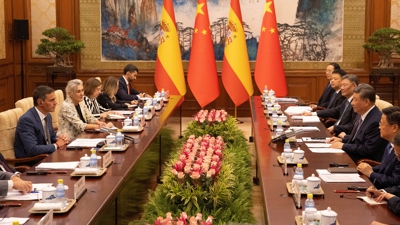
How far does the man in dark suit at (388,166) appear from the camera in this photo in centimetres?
428

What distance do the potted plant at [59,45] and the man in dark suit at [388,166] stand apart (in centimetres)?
720

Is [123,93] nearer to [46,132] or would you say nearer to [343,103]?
[343,103]

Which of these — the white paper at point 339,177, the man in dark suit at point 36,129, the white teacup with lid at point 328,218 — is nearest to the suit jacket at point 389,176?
the white paper at point 339,177

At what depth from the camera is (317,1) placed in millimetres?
11641

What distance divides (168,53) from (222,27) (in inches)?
51.7

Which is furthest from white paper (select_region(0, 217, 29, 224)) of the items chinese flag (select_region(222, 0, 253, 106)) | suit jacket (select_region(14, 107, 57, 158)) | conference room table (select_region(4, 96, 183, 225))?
chinese flag (select_region(222, 0, 253, 106))

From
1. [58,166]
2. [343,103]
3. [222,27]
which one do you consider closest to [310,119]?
[343,103]

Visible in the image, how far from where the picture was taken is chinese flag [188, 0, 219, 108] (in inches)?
435

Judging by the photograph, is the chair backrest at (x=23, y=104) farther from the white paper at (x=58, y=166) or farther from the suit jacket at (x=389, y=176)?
the suit jacket at (x=389, y=176)

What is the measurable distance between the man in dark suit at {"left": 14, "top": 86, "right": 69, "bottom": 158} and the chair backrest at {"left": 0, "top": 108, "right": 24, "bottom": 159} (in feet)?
0.18

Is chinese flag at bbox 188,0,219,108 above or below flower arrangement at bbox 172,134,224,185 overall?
above

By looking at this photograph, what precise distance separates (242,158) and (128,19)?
A: 5.23 meters

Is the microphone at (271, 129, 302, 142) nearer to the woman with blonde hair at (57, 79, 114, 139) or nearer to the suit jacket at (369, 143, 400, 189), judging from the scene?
the suit jacket at (369, 143, 400, 189)

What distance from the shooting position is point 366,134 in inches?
224
